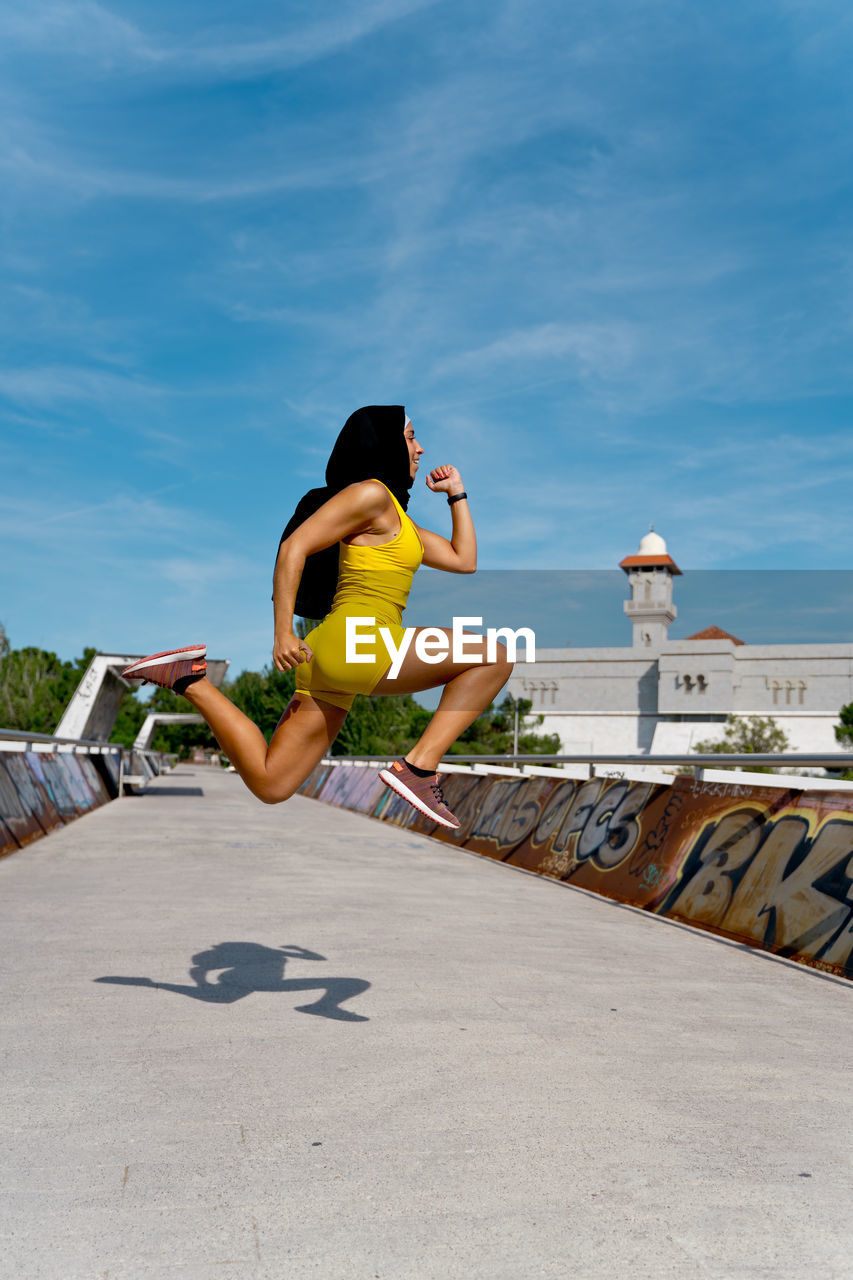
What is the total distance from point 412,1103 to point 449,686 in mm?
1462

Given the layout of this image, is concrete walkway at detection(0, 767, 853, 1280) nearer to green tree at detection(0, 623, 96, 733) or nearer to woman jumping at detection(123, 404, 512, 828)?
woman jumping at detection(123, 404, 512, 828)

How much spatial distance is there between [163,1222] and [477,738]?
87.6 m

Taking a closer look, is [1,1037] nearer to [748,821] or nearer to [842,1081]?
[842,1081]

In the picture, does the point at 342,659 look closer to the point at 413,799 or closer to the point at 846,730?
the point at 413,799

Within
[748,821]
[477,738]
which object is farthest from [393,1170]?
[477,738]

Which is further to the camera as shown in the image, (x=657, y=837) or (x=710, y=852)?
(x=657, y=837)

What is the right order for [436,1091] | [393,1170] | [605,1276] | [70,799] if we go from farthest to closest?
[70,799] < [436,1091] < [393,1170] < [605,1276]

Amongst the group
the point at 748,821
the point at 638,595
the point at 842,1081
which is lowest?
the point at 842,1081

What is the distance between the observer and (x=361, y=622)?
13.0 feet

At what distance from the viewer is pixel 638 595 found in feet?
441

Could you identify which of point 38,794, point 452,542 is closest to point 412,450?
point 452,542

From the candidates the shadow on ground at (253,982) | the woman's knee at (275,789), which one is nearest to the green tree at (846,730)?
the shadow on ground at (253,982)

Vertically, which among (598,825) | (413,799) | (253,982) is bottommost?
(253,982)

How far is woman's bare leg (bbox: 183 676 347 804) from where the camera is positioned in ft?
13.6
